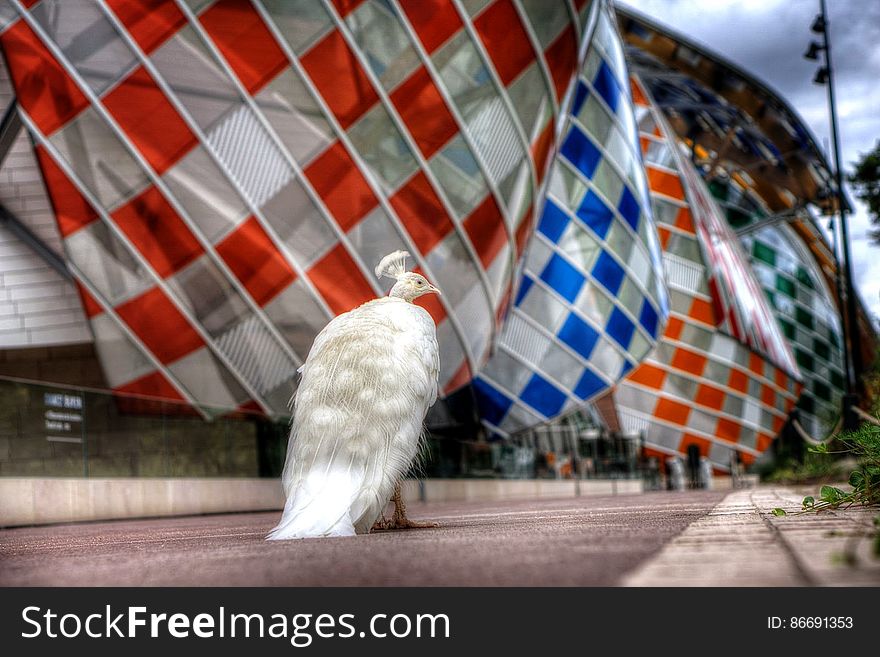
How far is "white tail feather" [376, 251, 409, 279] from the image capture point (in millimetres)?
7477

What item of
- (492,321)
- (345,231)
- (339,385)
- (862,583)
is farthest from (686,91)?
(862,583)

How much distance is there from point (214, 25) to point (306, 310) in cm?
465

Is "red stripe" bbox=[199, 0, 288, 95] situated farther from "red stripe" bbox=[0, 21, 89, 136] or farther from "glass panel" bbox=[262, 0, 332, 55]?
"red stripe" bbox=[0, 21, 89, 136]

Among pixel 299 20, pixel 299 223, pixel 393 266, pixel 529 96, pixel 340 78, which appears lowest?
pixel 393 266

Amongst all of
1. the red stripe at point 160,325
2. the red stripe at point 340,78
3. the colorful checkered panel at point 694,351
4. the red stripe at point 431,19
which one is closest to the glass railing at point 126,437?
the red stripe at point 160,325

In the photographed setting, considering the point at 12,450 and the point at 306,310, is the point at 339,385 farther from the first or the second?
the point at 306,310

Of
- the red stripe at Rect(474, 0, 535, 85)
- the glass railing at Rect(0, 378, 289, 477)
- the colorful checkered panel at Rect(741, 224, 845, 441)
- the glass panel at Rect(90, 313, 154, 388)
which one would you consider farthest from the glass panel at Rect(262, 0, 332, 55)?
the colorful checkered panel at Rect(741, 224, 845, 441)

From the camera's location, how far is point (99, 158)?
15.9 m

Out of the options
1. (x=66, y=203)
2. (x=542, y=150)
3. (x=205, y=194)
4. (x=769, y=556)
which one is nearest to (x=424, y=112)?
(x=542, y=150)

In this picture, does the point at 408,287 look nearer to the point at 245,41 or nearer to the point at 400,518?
the point at 400,518

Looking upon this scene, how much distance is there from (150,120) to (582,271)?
1420 cm

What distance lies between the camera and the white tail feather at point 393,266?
7.48 meters

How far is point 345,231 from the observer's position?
1672cm
